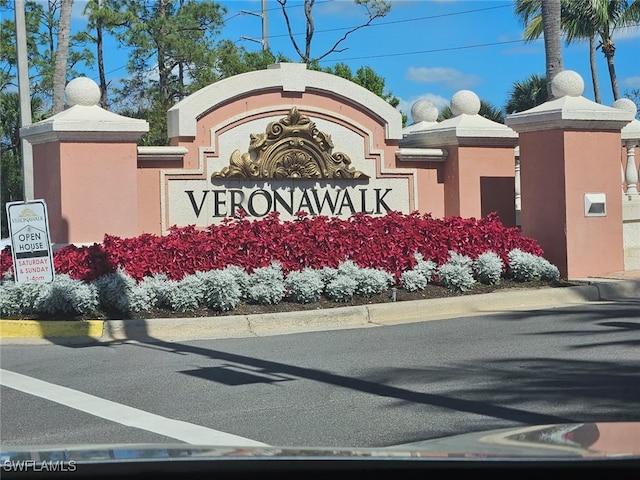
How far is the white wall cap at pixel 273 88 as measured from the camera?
15164 millimetres

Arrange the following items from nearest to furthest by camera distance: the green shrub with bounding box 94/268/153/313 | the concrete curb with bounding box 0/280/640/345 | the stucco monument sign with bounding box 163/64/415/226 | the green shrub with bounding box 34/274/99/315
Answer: the concrete curb with bounding box 0/280/640/345 < the green shrub with bounding box 34/274/99/315 < the green shrub with bounding box 94/268/153/313 < the stucco monument sign with bounding box 163/64/415/226

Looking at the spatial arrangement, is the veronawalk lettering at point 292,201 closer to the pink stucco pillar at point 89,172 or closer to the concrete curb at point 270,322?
the pink stucco pillar at point 89,172

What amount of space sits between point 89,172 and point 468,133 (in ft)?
22.2

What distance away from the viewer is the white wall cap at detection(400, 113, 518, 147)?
1692 cm

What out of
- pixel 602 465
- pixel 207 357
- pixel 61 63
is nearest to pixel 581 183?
pixel 207 357

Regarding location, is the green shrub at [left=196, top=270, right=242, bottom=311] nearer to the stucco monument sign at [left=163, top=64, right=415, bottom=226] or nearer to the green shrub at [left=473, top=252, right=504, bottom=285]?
the stucco monument sign at [left=163, top=64, right=415, bottom=226]

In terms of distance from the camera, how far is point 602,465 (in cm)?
264

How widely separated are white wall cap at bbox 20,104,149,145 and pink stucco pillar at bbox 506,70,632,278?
6.38 meters

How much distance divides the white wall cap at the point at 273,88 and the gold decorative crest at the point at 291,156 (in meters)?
0.58

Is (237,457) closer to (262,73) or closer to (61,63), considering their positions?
(262,73)

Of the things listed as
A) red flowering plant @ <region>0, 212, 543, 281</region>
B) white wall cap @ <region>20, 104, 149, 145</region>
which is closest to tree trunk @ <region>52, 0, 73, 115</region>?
white wall cap @ <region>20, 104, 149, 145</region>

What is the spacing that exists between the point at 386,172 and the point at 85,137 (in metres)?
5.35

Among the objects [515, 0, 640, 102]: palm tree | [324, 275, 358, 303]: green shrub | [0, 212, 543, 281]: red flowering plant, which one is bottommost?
[324, 275, 358, 303]: green shrub

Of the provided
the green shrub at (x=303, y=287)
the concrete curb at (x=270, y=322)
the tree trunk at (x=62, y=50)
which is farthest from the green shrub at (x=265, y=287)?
the tree trunk at (x=62, y=50)
